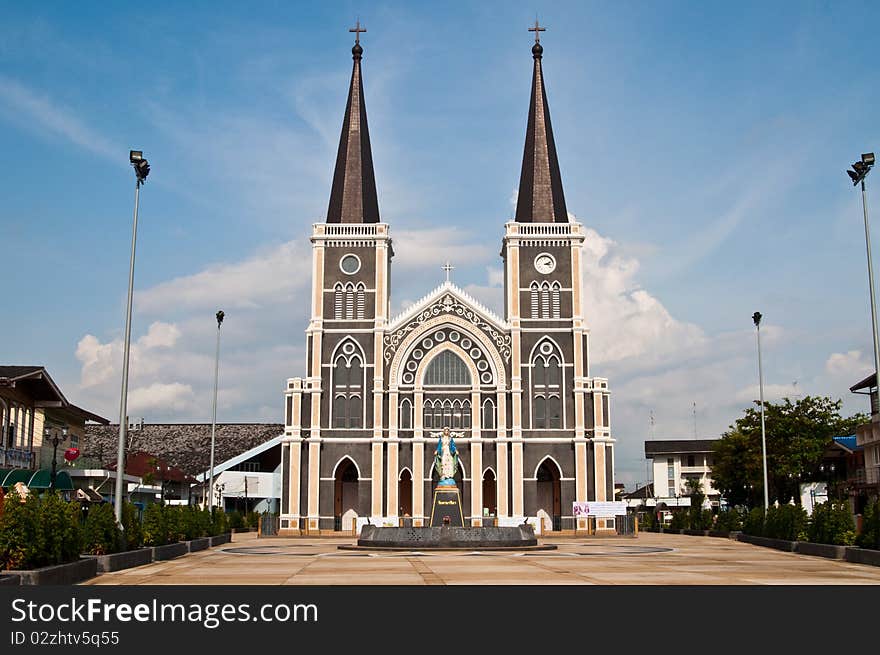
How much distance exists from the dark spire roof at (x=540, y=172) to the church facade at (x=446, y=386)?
0.44ft

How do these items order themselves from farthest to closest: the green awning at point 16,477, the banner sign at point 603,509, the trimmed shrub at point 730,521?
the banner sign at point 603,509 < the trimmed shrub at point 730,521 < the green awning at point 16,477

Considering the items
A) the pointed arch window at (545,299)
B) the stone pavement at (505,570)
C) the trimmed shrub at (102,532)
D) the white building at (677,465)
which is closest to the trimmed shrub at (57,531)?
the stone pavement at (505,570)

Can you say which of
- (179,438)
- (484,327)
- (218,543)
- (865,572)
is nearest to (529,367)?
(484,327)

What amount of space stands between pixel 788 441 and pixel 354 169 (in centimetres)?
3829

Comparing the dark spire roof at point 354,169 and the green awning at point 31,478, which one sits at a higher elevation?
the dark spire roof at point 354,169

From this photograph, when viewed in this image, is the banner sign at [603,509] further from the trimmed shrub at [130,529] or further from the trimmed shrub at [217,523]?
the trimmed shrub at [130,529]

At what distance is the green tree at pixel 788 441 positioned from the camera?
71.1 metres

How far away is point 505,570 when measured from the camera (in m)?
26.5

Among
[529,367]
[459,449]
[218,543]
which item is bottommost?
[218,543]

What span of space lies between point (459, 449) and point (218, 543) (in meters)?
27.8

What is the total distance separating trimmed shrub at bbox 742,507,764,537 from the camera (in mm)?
46888

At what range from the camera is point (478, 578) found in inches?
905

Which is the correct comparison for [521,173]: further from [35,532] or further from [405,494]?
[35,532]
